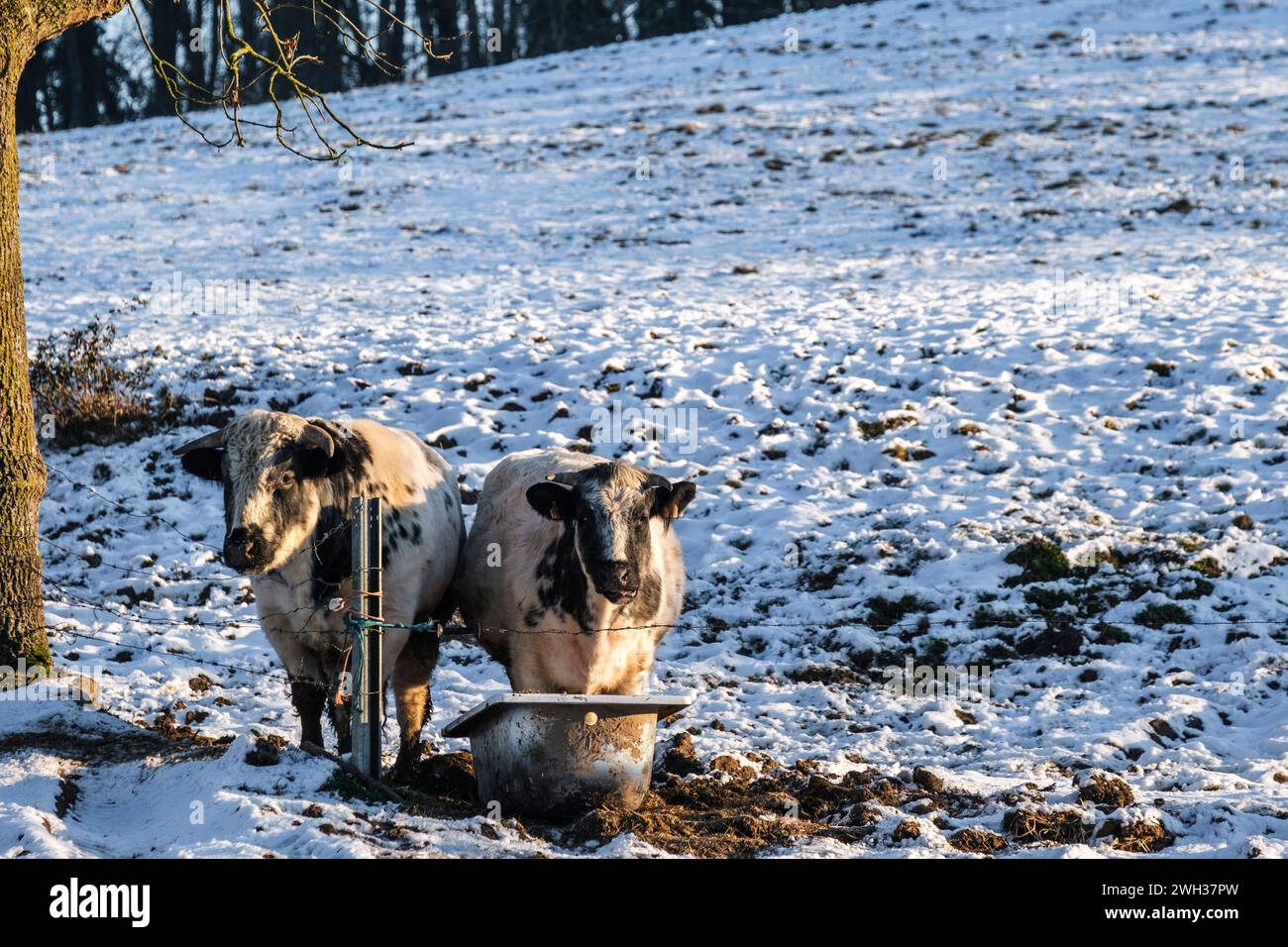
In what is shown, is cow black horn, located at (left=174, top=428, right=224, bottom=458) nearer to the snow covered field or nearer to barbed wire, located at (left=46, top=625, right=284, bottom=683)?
the snow covered field

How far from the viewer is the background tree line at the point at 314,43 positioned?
35312 mm

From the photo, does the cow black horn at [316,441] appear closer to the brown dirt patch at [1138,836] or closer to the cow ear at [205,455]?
the cow ear at [205,455]

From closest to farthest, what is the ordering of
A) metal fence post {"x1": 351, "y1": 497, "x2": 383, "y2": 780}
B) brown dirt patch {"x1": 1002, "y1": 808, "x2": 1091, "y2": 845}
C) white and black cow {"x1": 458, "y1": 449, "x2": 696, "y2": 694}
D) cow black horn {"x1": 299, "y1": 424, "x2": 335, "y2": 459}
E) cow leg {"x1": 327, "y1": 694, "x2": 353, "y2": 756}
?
brown dirt patch {"x1": 1002, "y1": 808, "x2": 1091, "y2": 845}, metal fence post {"x1": 351, "y1": 497, "x2": 383, "y2": 780}, white and black cow {"x1": 458, "y1": 449, "x2": 696, "y2": 694}, cow black horn {"x1": 299, "y1": 424, "x2": 335, "y2": 459}, cow leg {"x1": 327, "y1": 694, "x2": 353, "y2": 756}

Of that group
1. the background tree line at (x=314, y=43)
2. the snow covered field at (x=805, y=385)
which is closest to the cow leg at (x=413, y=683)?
the snow covered field at (x=805, y=385)

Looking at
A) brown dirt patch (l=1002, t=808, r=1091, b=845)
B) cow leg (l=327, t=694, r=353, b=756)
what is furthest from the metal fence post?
brown dirt patch (l=1002, t=808, r=1091, b=845)

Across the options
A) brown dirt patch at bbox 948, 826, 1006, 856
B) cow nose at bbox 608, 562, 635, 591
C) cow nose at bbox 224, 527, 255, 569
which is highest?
cow nose at bbox 224, 527, 255, 569

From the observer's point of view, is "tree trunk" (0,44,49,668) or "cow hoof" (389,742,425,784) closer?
"cow hoof" (389,742,425,784)

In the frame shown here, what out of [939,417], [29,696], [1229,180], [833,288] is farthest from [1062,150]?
[29,696]

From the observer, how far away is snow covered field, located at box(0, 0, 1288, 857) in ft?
25.7

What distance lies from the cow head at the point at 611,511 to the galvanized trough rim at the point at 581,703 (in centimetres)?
63

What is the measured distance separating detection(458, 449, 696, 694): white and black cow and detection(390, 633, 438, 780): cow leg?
433 millimetres

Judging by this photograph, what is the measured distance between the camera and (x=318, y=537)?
741cm

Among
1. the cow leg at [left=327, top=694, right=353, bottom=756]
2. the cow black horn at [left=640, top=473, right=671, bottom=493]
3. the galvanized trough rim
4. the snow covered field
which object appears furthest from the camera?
the snow covered field
